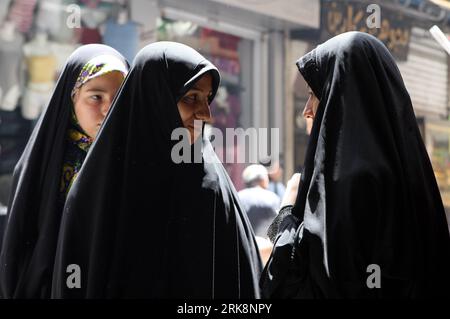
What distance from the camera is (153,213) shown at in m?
2.67

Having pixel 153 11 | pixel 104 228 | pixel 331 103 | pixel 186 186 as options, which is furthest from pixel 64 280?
pixel 153 11

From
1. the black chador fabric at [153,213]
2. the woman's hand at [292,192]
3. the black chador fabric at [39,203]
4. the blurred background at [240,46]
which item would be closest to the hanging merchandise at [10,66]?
the blurred background at [240,46]

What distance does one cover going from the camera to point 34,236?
3.13m

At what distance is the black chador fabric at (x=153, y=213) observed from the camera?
263 cm

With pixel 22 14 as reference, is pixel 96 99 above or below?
below

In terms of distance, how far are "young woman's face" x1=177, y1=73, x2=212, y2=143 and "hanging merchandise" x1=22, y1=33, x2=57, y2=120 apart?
4734mm

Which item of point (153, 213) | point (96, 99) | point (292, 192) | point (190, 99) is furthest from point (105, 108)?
point (292, 192)

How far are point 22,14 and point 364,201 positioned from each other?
5490 millimetres

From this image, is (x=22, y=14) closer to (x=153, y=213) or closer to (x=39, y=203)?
(x=39, y=203)

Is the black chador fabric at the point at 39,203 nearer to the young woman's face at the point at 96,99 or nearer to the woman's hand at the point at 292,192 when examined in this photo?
the young woman's face at the point at 96,99

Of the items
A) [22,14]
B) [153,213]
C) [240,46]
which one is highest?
[240,46]

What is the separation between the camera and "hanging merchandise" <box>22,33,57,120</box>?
7359 millimetres

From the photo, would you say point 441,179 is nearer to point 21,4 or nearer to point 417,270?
point 21,4
